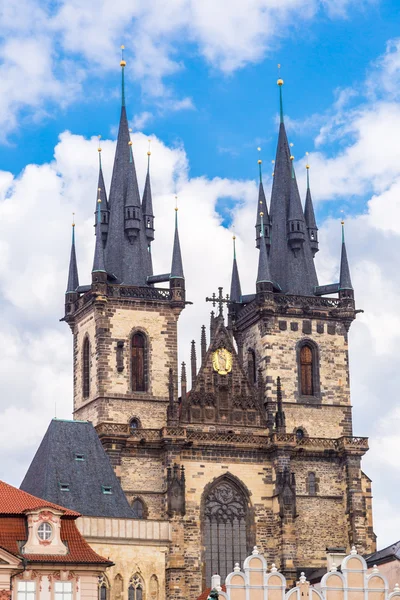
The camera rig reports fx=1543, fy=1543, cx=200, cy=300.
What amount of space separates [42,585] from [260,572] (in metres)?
7.32

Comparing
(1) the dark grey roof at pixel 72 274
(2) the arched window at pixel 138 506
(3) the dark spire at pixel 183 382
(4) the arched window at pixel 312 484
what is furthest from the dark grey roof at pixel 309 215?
(2) the arched window at pixel 138 506

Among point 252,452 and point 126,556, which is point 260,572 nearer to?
point 126,556

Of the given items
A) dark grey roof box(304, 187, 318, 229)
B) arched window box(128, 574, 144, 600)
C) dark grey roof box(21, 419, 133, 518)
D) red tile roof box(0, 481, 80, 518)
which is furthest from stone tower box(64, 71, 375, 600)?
red tile roof box(0, 481, 80, 518)

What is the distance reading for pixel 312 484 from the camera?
78.7 meters

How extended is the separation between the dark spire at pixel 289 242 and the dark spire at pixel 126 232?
7.40 m

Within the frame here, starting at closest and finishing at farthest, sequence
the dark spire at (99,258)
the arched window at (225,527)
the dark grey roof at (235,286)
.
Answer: the arched window at (225,527)
the dark spire at (99,258)
the dark grey roof at (235,286)

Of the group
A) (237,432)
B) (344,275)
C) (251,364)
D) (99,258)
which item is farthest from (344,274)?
(99,258)

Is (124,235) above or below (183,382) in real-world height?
above

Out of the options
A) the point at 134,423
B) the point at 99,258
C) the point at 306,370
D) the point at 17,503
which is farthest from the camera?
the point at 306,370

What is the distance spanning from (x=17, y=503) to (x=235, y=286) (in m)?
38.3

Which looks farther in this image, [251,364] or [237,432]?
[251,364]

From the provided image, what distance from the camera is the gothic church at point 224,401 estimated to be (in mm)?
75438

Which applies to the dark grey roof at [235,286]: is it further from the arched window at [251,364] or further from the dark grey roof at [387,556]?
the dark grey roof at [387,556]

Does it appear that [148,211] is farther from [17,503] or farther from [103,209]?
[17,503]
